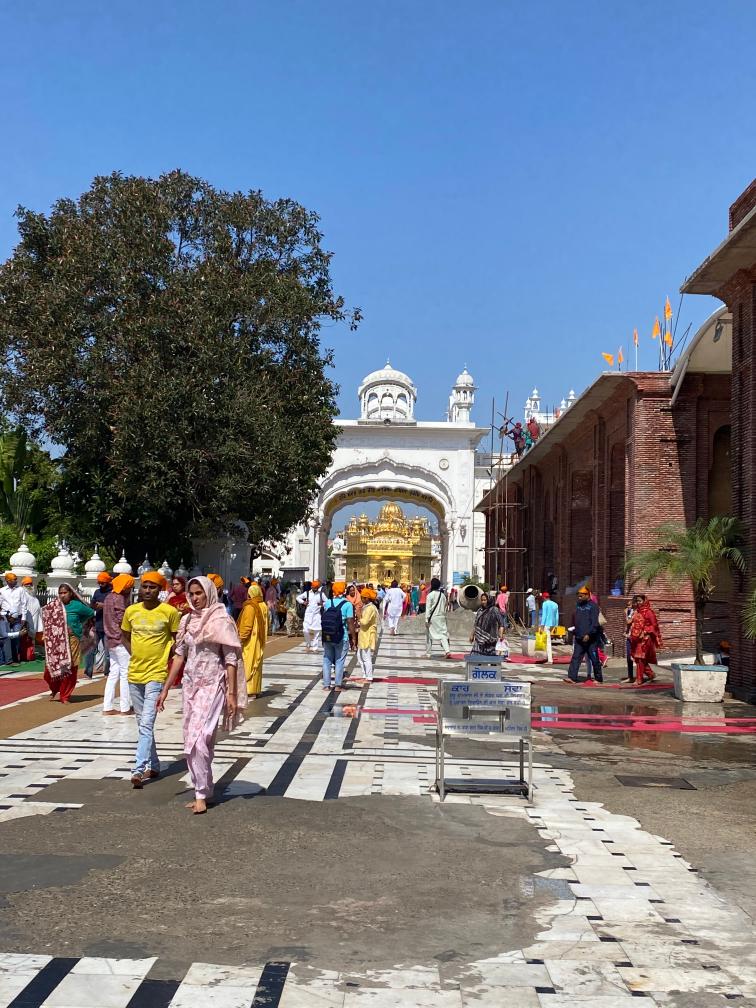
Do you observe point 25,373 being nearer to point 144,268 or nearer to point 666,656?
point 144,268

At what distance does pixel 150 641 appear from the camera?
27.2 ft

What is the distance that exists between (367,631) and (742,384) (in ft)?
21.5

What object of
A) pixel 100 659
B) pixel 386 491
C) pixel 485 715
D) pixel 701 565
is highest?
pixel 386 491

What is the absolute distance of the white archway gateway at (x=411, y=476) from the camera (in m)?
55.6

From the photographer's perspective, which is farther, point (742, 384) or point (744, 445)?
point (742, 384)

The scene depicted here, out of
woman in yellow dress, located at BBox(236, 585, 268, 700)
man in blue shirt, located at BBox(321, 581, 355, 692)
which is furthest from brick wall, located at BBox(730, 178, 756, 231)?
woman in yellow dress, located at BBox(236, 585, 268, 700)

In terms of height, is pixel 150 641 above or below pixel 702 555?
below

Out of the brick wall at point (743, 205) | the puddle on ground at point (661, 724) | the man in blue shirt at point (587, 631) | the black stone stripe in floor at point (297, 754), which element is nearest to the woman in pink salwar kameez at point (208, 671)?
the black stone stripe in floor at point (297, 754)

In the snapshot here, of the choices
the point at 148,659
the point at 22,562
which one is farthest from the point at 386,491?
the point at 148,659

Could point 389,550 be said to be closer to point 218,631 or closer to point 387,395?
point 387,395

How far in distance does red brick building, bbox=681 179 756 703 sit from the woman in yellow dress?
22.0ft

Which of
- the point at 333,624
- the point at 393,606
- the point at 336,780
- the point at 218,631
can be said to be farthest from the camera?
the point at 393,606

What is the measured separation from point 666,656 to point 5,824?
1662cm

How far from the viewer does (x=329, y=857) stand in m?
6.13
